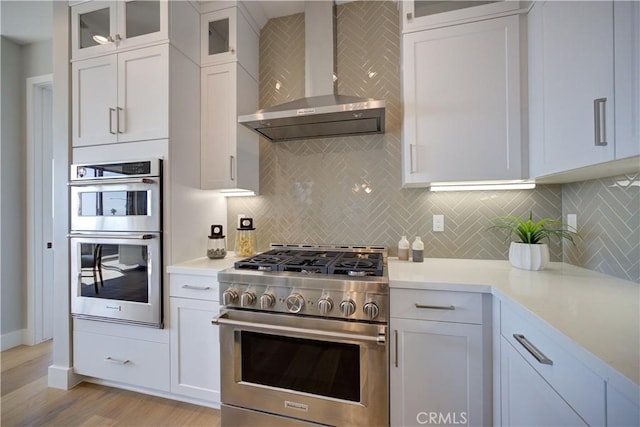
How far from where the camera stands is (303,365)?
1396 mm

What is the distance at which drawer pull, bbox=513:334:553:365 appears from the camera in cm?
84

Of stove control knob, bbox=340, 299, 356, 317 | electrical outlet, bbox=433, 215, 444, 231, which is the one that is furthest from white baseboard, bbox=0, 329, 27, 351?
electrical outlet, bbox=433, 215, 444, 231

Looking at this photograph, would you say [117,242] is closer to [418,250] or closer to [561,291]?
[418,250]

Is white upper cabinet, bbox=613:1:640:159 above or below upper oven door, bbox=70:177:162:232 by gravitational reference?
above

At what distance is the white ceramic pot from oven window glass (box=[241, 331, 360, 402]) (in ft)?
3.55

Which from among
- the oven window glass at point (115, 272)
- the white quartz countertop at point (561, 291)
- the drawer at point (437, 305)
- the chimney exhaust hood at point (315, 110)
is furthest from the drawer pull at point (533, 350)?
the oven window glass at point (115, 272)

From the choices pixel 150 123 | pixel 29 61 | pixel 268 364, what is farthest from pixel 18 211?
pixel 268 364

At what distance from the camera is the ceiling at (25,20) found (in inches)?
85.9

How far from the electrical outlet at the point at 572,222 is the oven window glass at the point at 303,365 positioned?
1.50 metres

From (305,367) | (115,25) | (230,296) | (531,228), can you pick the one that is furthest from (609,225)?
(115,25)

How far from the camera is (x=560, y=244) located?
171 cm

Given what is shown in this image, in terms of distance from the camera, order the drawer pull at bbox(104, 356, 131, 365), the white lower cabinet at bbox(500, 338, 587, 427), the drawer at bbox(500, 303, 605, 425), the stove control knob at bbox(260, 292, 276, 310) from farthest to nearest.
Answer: the drawer pull at bbox(104, 356, 131, 365) < the stove control knob at bbox(260, 292, 276, 310) < the white lower cabinet at bbox(500, 338, 587, 427) < the drawer at bbox(500, 303, 605, 425)

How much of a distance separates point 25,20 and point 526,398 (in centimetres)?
437

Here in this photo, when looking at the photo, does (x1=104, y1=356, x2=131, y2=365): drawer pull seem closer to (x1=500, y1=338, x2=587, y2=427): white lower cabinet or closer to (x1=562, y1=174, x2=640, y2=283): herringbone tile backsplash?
(x1=500, y1=338, x2=587, y2=427): white lower cabinet
